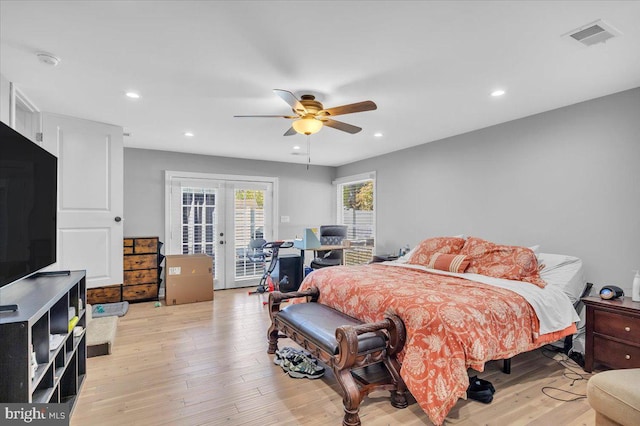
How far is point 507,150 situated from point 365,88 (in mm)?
2117

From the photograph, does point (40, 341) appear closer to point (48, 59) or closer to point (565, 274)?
point (48, 59)

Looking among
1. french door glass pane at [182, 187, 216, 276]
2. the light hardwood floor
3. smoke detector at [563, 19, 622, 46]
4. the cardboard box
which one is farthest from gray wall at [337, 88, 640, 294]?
french door glass pane at [182, 187, 216, 276]

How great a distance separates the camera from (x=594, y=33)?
1.98 metres

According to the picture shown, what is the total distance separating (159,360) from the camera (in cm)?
297

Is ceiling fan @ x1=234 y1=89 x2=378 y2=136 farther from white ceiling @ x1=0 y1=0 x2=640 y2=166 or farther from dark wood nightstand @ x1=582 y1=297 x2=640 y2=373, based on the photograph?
dark wood nightstand @ x1=582 y1=297 x2=640 y2=373

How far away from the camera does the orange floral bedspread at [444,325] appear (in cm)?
204

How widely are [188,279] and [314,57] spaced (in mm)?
3865

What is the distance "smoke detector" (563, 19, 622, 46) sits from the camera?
1.90 metres

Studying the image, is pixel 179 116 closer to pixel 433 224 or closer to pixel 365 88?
pixel 365 88

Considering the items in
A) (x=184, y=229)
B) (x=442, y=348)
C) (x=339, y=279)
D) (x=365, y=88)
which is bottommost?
(x=442, y=348)

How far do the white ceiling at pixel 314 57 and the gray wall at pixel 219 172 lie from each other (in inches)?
65.6

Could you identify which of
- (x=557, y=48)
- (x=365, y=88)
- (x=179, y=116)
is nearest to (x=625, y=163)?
(x=557, y=48)

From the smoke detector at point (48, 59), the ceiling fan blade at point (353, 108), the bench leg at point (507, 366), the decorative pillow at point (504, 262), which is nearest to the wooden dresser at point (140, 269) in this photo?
the smoke detector at point (48, 59)

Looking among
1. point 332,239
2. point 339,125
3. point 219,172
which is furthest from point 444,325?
point 219,172
